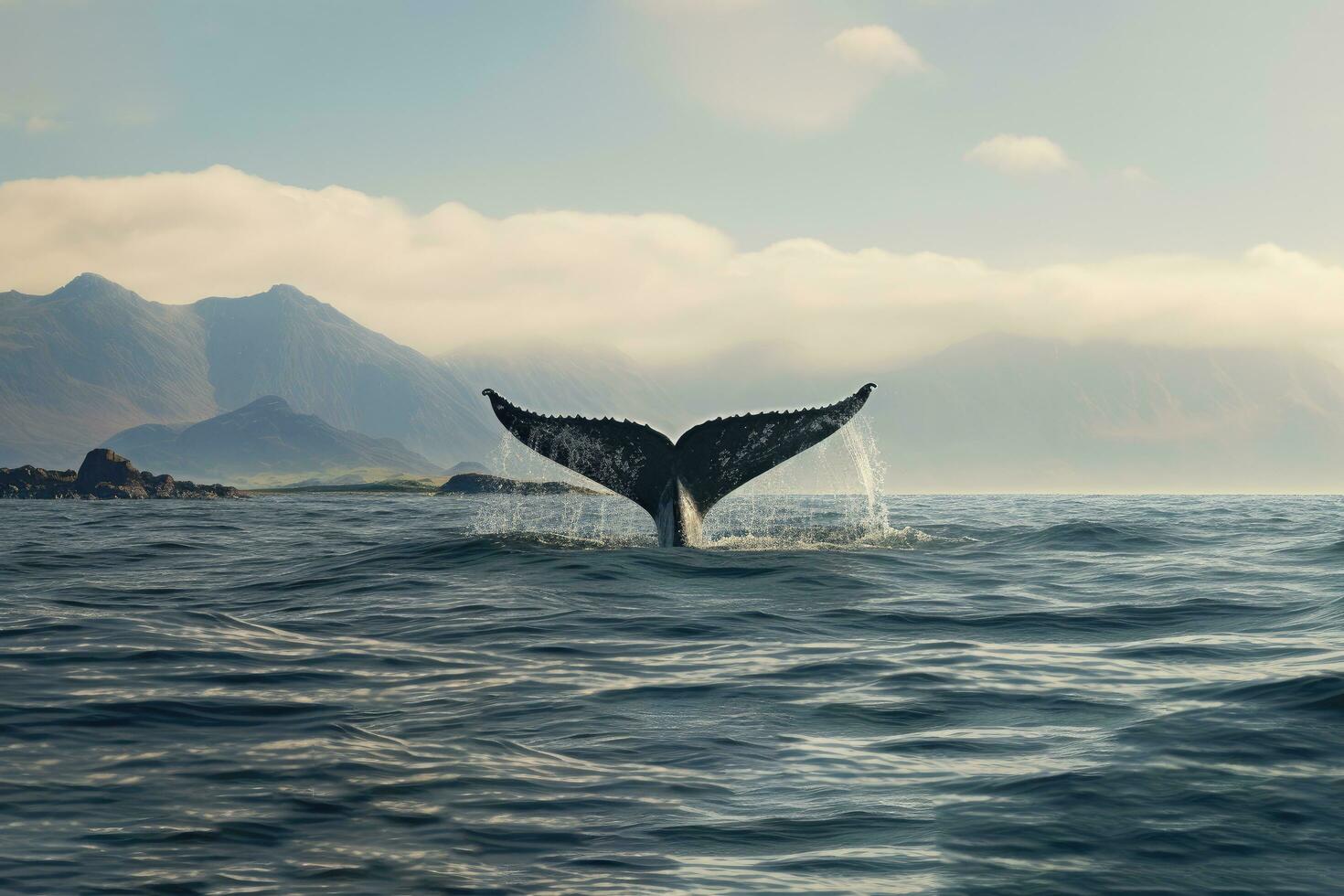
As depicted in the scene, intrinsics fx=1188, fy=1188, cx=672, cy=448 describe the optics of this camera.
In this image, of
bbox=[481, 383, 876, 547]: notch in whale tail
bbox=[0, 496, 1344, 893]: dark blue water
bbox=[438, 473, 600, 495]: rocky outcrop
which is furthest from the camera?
bbox=[438, 473, 600, 495]: rocky outcrop

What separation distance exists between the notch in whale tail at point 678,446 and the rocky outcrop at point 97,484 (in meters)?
56.8

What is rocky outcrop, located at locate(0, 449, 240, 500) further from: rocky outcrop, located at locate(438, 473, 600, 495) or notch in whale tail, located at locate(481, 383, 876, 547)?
notch in whale tail, located at locate(481, 383, 876, 547)

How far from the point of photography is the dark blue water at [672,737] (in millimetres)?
4492

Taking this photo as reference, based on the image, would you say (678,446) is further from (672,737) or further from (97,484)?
(97,484)

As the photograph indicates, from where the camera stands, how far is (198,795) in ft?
16.9

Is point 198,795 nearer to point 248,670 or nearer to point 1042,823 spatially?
point 248,670

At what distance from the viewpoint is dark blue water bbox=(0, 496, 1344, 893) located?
449 centimetres

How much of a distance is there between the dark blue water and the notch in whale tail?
4.19ft

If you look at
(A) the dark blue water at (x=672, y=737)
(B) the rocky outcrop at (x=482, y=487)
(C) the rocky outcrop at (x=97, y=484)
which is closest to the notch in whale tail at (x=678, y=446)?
(A) the dark blue water at (x=672, y=737)

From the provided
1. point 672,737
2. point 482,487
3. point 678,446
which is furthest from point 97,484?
point 672,737

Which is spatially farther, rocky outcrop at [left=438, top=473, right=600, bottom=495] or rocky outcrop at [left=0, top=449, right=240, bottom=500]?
rocky outcrop at [left=438, top=473, right=600, bottom=495]

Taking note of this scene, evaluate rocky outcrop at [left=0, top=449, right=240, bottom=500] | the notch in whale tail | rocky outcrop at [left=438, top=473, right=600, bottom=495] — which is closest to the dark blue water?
the notch in whale tail

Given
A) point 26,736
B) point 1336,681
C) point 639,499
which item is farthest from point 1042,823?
point 639,499

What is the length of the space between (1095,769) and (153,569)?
1320 cm
